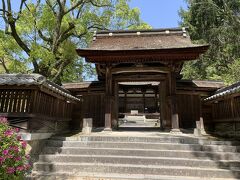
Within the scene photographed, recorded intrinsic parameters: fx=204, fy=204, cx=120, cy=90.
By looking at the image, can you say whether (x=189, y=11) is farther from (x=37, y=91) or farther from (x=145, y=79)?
(x=37, y=91)

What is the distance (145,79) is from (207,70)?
15560mm

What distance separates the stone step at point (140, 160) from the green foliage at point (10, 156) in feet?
5.81

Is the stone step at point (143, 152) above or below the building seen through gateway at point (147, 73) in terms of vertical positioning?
below

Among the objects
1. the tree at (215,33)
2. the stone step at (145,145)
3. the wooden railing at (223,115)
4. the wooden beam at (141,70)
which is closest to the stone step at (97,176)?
the stone step at (145,145)

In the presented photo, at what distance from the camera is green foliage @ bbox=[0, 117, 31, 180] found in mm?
4852

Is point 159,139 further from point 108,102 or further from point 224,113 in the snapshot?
point 224,113

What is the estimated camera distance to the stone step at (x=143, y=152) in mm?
6930

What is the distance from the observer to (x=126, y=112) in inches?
1003

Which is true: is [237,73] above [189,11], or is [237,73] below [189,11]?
below

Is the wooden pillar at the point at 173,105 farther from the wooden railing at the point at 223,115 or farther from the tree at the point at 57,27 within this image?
the tree at the point at 57,27

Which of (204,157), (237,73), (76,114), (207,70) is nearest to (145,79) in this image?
(76,114)

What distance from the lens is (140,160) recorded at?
6875mm

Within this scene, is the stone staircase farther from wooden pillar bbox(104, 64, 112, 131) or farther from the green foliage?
wooden pillar bbox(104, 64, 112, 131)

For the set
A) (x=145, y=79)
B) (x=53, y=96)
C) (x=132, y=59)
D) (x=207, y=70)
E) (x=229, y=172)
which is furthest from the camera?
(x=207, y=70)
